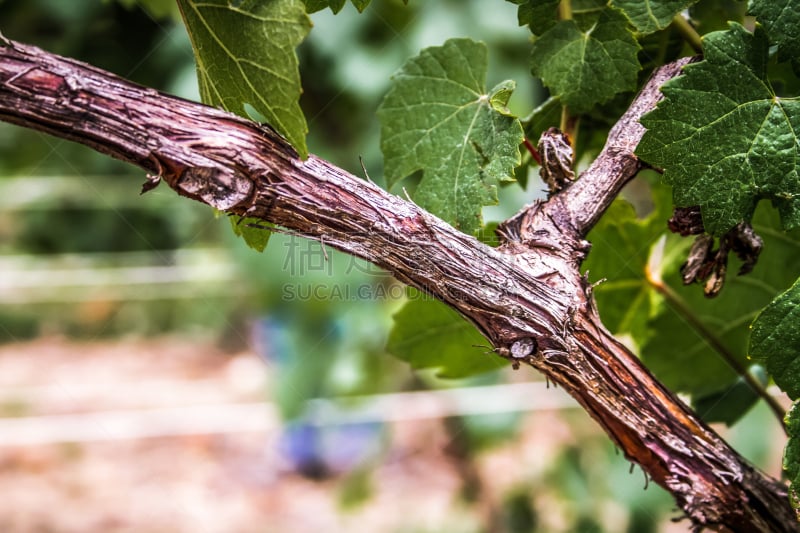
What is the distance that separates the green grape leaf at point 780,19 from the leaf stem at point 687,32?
0.06 m

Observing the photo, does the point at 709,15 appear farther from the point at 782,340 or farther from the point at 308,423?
the point at 308,423

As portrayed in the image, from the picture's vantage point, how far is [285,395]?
159 centimetres

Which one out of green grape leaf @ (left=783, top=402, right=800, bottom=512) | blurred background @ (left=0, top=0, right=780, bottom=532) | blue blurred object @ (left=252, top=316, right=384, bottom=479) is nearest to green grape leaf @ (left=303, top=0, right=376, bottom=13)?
green grape leaf @ (left=783, top=402, right=800, bottom=512)

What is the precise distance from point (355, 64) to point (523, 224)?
112 cm

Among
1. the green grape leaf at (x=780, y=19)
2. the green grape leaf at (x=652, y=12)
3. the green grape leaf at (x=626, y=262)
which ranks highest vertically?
the green grape leaf at (x=652, y=12)

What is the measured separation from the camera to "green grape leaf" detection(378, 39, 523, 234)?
1.15 feet

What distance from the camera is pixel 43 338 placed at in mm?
2500

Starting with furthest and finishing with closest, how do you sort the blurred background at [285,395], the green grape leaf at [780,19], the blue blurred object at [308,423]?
the blue blurred object at [308,423] < the blurred background at [285,395] < the green grape leaf at [780,19]

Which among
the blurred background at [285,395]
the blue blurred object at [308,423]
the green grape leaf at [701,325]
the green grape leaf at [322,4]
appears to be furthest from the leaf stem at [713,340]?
the blue blurred object at [308,423]

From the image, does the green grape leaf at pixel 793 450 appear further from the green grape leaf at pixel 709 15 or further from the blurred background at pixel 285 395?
the blurred background at pixel 285 395

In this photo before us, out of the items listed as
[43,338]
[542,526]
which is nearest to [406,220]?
[542,526]

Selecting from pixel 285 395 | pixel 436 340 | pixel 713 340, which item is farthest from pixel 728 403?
pixel 285 395

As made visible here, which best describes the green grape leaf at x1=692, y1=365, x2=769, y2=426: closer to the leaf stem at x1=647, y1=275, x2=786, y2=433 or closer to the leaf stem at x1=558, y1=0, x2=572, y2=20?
the leaf stem at x1=647, y1=275, x2=786, y2=433

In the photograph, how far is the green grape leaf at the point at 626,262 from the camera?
17.6 inches
